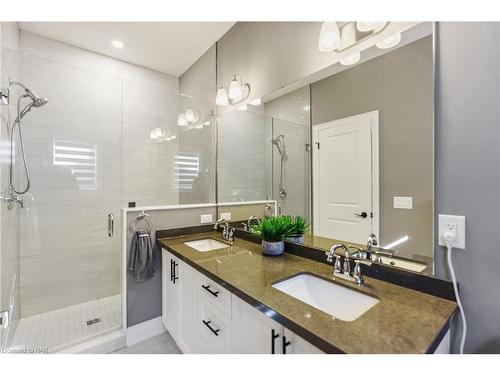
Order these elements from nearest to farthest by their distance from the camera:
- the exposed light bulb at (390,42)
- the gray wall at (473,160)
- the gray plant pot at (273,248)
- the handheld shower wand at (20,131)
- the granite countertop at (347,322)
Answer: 1. the granite countertop at (347,322)
2. the gray wall at (473,160)
3. the exposed light bulb at (390,42)
4. the gray plant pot at (273,248)
5. the handheld shower wand at (20,131)

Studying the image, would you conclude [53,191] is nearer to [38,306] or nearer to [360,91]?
[38,306]

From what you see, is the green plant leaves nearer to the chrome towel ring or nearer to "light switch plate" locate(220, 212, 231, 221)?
"light switch plate" locate(220, 212, 231, 221)

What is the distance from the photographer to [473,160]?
0.89m

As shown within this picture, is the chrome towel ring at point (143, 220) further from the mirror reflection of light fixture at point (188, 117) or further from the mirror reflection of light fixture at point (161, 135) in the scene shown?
the mirror reflection of light fixture at point (188, 117)

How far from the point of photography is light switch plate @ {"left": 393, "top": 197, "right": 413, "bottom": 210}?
111cm

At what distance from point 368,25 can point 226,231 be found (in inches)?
67.9

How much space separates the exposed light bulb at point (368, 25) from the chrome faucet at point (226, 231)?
1.62 m

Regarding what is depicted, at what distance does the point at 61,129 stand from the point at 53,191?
595 millimetres

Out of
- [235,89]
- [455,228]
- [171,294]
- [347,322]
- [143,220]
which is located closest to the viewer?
[347,322]

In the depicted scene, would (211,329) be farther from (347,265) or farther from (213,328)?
(347,265)

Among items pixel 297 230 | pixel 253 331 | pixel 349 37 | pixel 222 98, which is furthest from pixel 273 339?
pixel 222 98

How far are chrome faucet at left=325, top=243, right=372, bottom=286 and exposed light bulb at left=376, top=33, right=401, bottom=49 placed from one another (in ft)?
3.33

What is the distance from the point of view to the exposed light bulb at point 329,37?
139 centimetres

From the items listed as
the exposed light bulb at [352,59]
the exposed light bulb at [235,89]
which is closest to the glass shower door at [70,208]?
the exposed light bulb at [235,89]
